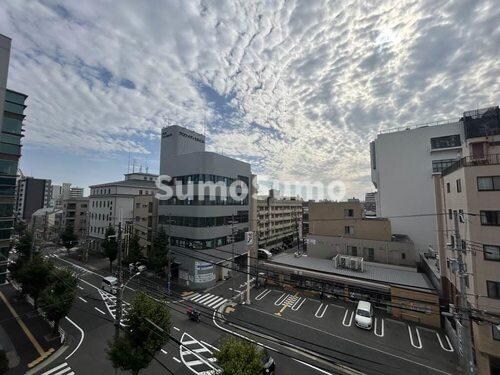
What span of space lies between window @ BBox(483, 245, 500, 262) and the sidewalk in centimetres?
3017

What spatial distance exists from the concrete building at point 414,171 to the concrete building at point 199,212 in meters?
24.9

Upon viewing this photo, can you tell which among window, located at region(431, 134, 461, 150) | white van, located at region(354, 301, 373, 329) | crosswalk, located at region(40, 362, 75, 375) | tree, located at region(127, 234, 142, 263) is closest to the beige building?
tree, located at region(127, 234, 142, 263)

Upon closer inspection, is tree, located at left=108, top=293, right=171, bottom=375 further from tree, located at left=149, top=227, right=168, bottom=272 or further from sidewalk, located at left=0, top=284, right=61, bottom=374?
tree, located at left=149, top=227, right=168, bottom=272

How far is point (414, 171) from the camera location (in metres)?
39.1

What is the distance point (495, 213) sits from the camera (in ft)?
49.4

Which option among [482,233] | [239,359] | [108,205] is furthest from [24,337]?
[482,233]

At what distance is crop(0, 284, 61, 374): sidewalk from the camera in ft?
51.7

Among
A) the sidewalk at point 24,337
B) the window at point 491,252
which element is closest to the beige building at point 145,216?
the sidewalk at point 24,337

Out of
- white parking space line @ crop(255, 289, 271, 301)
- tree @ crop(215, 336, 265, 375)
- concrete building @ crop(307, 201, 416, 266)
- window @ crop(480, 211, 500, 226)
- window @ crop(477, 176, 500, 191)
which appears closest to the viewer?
tree @ crop(215, 336, 265, 375)

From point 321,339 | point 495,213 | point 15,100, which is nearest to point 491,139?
point 495,213

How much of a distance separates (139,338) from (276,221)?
1941 inches

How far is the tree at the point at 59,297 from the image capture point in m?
17.0

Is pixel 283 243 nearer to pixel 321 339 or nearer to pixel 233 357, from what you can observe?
pixel 321 339

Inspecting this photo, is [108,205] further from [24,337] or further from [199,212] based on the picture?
[24,337]
